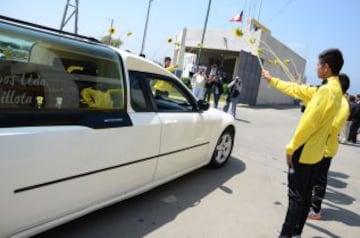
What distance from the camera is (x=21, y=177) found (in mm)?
2340

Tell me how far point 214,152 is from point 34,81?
3.14 meters

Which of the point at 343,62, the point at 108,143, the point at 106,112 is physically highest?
the point at 343,62

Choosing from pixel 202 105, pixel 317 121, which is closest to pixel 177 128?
pixel 202 105

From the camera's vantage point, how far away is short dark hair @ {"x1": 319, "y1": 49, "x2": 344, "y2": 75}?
3.02 m

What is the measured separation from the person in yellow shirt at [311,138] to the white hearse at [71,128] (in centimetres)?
142

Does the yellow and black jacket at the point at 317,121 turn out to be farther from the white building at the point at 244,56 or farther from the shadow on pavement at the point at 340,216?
the white building at the point at 244,56

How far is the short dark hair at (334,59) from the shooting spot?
302 centimetres

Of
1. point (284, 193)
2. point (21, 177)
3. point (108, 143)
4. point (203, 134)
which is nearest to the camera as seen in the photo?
point (21, 177)

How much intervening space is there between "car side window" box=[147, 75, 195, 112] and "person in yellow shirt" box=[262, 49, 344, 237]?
158cm

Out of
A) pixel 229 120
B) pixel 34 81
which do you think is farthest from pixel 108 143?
pixel 229 120

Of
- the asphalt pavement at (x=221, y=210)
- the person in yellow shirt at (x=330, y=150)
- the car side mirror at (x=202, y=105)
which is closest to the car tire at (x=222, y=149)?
the asphalt pavement at (x=221, y=210)

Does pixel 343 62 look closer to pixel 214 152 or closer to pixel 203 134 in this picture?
pixel 203 134

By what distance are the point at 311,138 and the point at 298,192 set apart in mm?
532

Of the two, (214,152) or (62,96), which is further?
(214,152)
